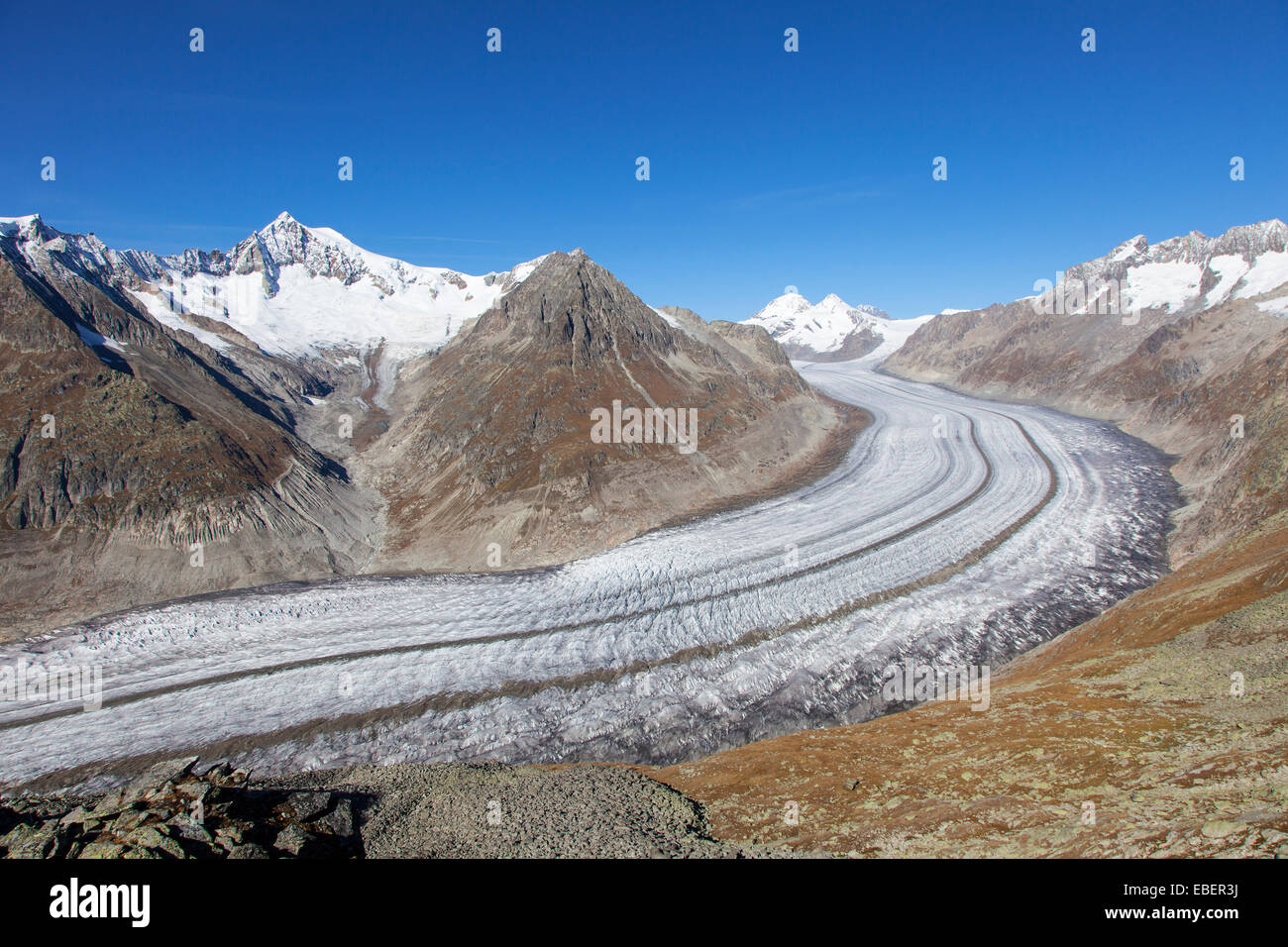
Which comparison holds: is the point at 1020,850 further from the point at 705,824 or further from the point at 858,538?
the point at 858,538

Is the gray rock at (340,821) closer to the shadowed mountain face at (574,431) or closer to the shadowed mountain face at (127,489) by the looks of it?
the shadowed mountain face at (574,431)

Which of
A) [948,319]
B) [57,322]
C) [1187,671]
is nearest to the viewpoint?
[1187,671]

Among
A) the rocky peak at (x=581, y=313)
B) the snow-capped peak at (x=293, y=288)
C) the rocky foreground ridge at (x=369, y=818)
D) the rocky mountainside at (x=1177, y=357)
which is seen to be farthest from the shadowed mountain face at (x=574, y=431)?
the snow-capped peak at (x=293, y=288)

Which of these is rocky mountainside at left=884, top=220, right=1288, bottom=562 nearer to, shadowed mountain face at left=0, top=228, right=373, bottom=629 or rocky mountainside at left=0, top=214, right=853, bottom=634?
rocky mountainside at left=0, top=214, right=853, bottom=634

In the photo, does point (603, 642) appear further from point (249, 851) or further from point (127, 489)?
point (127, 489)

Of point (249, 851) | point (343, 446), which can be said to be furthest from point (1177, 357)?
point (343, 446)
